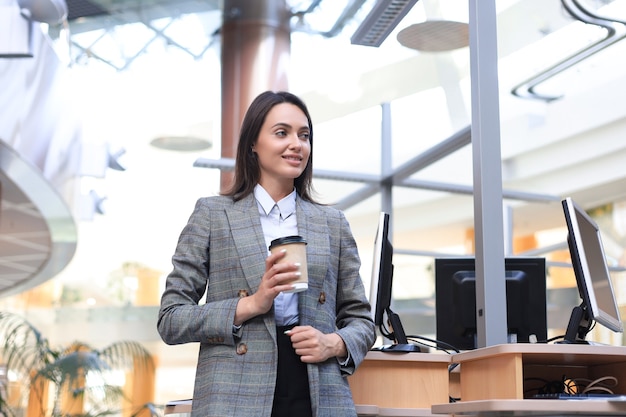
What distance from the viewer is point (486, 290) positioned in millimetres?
2639

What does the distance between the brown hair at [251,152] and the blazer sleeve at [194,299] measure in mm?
108

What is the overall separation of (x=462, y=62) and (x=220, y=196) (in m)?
4.27

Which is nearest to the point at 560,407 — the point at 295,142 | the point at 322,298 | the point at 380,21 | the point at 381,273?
the point at 322,298

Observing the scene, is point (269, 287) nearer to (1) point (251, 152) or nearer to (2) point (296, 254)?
(2) point (296, 254)

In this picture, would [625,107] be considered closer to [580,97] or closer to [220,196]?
[580,97]

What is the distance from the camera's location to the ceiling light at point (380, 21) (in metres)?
3.47

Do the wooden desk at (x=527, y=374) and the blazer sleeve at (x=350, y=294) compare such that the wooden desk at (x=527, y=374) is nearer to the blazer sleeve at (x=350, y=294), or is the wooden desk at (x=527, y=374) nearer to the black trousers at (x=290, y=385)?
the blazer sleeve at (x=350, y=294)

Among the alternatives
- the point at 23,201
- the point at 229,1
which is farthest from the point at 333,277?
the point at 23,201

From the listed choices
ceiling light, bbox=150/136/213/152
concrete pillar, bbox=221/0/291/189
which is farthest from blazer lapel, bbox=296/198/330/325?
ceiling light, bbox=150/136/213/152

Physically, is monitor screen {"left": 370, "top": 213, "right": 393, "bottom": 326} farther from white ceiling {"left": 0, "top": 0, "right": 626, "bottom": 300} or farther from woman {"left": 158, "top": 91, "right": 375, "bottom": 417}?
white ceiling {"left": 0, "top": 0, "right": 626, "bottom": 300}

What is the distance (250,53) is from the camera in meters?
7.52

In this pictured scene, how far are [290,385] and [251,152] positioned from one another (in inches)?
21.9

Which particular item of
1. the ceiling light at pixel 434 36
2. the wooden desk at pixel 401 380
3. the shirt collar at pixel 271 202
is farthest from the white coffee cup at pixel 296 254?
the ceiling light at pixel 434 36

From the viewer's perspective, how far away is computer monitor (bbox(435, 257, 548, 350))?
278 cm
